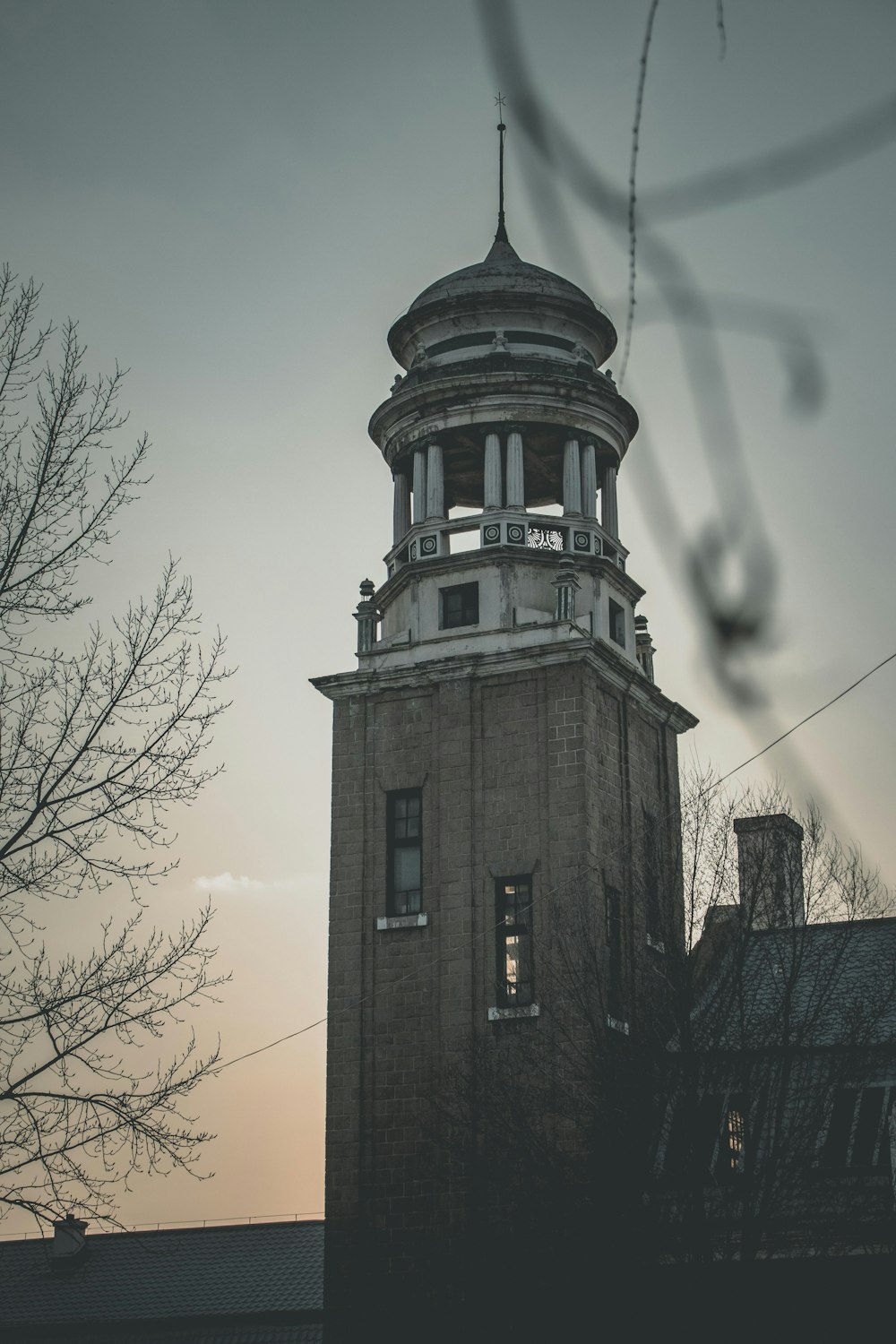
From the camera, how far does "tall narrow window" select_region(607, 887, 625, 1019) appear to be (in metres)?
31.5

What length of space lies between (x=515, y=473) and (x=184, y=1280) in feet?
78.8

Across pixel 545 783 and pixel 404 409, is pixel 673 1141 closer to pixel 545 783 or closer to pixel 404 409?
pixel 545 783

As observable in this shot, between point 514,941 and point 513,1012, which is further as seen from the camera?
point 514,941

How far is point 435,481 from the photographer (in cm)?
3691

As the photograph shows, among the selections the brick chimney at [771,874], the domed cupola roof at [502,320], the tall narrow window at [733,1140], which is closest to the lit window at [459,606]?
the domed cupola roof at [502,320]

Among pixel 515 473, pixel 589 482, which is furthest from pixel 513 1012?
pixel 589 482

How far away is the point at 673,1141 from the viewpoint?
26.2 metres

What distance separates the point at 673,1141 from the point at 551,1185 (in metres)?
2.19

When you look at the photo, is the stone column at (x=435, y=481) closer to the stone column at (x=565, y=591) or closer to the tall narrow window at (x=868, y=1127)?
the stone column at (x=565, y=591)

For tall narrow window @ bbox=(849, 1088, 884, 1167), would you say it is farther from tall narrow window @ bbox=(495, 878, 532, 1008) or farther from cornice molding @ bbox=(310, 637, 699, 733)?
cornice molding @ bbox=(310, 637, 699, 733)

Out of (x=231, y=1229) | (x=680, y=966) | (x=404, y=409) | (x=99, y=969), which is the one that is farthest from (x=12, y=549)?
(x=231, y=1229)

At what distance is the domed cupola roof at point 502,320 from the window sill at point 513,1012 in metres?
14.4

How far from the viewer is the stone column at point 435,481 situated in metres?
36.7

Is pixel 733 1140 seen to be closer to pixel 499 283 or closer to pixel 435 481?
pixel 435 481
